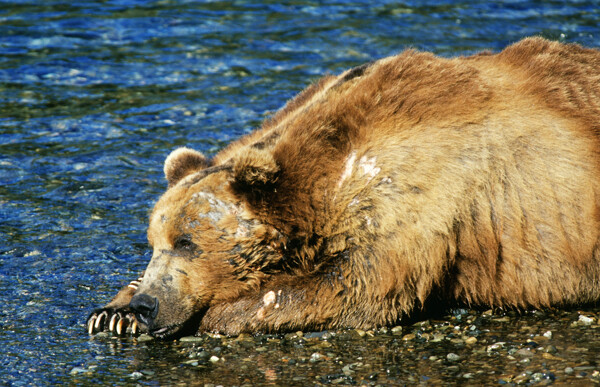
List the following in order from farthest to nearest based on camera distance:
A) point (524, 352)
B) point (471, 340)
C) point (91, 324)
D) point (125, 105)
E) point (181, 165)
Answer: point (125, 105) → point (181, 165) → point (91, 324) → point (471, 340) → point (524, 352)

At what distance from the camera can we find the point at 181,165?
6.12 meters

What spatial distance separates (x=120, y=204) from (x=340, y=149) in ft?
9.84

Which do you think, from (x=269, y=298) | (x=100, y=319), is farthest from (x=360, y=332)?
(x=100, y=319)

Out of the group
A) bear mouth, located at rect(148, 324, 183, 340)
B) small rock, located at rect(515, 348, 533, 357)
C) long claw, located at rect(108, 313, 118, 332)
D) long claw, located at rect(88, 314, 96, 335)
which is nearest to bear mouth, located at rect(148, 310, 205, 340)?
bear mouth, located at rect(148, 324, 183, 340)

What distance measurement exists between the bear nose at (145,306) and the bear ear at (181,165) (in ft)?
3.31

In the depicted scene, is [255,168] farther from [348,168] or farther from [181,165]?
[181,165]

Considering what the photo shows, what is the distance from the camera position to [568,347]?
4812 mm

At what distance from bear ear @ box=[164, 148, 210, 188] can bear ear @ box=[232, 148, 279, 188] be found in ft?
2.51

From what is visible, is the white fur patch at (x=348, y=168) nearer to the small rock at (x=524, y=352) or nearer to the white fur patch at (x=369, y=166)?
the white fur patch at (x=369, y=166)

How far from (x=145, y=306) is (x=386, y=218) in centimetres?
161

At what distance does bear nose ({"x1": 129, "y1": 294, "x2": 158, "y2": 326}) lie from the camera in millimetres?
5383

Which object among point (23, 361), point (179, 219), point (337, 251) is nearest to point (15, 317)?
point (23, 361)

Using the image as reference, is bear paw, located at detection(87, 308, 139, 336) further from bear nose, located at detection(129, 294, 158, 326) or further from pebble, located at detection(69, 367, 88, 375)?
pebble, located at detection(69, 367, 88, 375)

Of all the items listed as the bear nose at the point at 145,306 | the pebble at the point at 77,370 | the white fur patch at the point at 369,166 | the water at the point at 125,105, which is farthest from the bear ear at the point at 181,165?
the pebble at the point at 77,370
